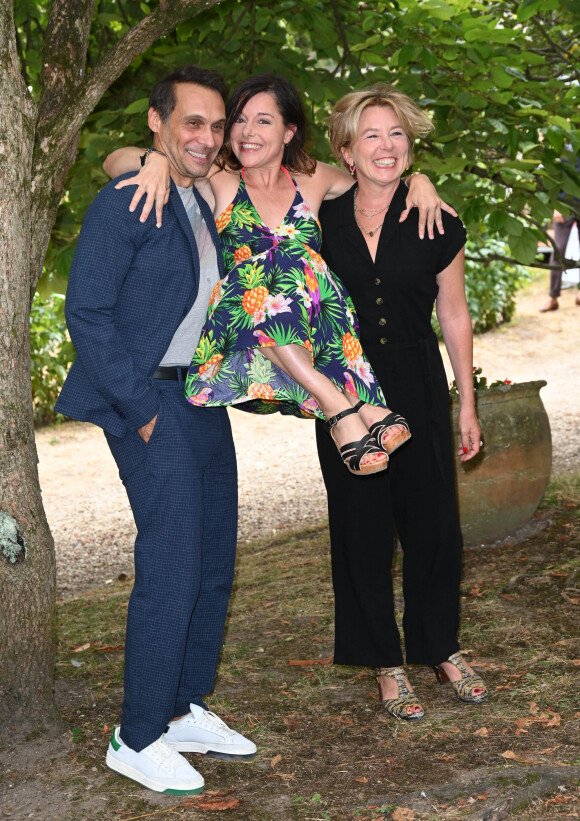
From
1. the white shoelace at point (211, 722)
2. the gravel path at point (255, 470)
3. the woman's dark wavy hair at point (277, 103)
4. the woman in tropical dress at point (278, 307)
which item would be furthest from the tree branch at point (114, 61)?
the gravel path at point (255, 470)

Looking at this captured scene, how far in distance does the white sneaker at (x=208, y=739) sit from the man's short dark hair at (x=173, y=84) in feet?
6.30

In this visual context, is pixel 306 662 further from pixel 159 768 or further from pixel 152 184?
pixel 152 184

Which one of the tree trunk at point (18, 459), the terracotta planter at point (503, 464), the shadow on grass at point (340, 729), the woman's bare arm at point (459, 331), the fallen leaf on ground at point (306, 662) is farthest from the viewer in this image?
the terracotta planter at point (503, 464)

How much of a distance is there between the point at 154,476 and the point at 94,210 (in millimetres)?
794

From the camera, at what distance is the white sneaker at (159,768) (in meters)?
2.92

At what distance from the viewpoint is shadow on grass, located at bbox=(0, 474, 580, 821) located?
9.34 ft

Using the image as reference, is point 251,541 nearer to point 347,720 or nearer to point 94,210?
point 347,720

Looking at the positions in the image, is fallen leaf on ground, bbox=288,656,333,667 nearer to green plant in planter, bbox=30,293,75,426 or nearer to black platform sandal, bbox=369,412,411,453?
black platform sandal, bbox=369,412,411,453

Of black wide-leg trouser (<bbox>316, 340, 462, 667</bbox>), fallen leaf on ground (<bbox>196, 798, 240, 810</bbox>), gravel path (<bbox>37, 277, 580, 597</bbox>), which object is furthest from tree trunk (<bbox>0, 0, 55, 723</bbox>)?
gravel path (<bbox>37, 277, 580, 597</bbox>)

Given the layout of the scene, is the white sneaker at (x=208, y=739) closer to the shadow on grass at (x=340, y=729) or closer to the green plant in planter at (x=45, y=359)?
the shadow on grass at (x=340, y=729)

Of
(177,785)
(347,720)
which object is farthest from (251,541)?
(177,785)

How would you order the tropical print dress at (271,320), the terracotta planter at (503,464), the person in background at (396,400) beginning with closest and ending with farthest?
1. the tropical print dress at (271,320)
2. the person in background at (396,400)
3. the terracotta planter at (503,464)

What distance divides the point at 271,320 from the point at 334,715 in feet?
4.88

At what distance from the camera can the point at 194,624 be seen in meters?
3.18
